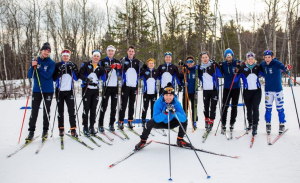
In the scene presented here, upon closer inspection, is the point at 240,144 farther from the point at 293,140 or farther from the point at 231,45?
the point at 231,45

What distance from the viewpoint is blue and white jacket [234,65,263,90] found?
4723 millimetres

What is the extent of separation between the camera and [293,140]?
174 inches

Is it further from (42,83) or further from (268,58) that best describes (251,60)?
(42,83)

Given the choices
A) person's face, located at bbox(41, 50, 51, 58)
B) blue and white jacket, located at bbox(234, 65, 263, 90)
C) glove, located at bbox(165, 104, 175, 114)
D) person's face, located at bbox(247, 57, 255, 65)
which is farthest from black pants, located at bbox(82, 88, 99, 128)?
person's face, located at bbox(247, 57, 255, 65)

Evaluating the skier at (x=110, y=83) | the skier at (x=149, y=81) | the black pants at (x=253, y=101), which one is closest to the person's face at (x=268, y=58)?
the black pants at (x=253, y=101)

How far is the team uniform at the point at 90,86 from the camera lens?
468 cm

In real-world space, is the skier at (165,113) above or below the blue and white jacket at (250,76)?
below

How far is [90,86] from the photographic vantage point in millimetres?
4684

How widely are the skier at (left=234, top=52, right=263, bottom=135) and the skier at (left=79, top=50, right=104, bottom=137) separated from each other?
11.1ft

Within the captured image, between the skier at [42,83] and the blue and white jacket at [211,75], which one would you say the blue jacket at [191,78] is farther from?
the skier at [42,83]

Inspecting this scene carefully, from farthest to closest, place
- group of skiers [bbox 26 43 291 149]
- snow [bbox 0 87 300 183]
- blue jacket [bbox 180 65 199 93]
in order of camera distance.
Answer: blue jacket [bbox 180 65 199 93], group of skiers [bbox 26 43 291 149], snow [bbox 0 87 300 183]

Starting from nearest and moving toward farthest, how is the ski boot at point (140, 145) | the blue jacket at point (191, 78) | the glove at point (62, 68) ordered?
1. the ski boot at point (140, 145)
2. the glove at point (62, 68)
3. the blue jacket at point (191, 78)

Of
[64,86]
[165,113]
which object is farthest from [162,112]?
[64,86]

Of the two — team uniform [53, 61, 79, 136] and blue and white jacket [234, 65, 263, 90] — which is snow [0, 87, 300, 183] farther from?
blue and white jacket [234, 65, 263, 90]
